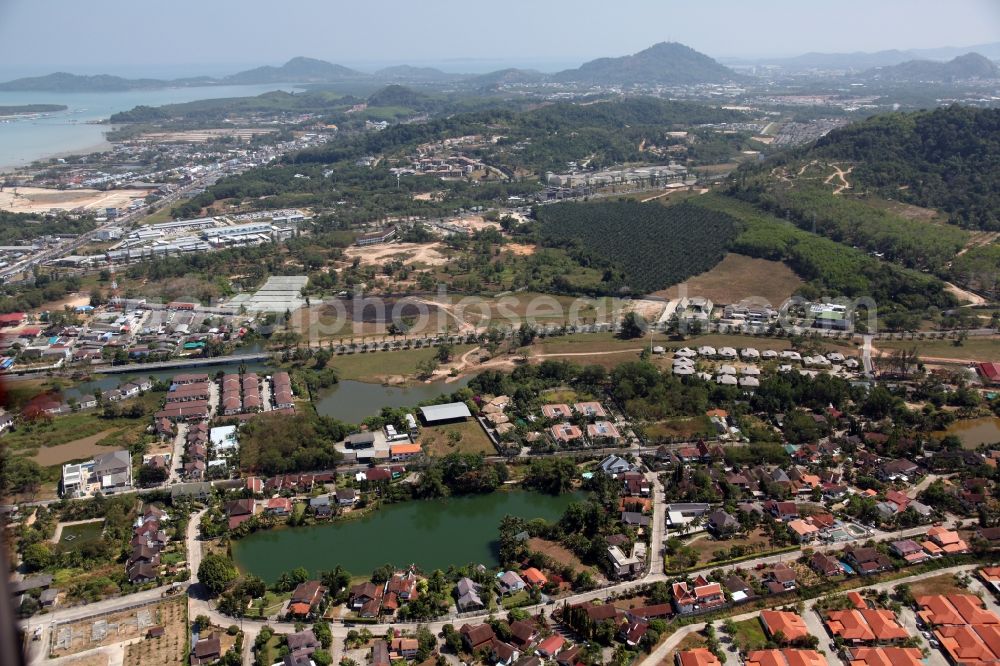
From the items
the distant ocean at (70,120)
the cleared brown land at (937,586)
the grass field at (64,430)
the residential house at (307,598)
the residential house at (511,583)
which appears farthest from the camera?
the distant ocean at (70,120)

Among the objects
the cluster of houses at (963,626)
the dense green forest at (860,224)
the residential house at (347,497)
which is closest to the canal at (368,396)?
the residential house at (347,497)

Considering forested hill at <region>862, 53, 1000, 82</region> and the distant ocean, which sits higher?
forested hill at <region>862, 53, 1000, 82</region>

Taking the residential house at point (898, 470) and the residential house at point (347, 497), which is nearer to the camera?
the residential house at point (347, 497)

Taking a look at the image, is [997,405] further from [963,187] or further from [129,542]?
[963,187]

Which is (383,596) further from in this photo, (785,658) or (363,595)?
(785,658)

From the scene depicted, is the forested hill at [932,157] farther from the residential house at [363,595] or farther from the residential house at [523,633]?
the residential house at [363,595]

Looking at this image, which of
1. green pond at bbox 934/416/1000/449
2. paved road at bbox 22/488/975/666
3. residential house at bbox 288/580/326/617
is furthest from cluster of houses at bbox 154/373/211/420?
green pond at bbox 934/416/1000/449

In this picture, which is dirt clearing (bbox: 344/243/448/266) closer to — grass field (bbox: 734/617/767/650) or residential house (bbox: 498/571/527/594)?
residential house (bbox: 498/571/527/594)

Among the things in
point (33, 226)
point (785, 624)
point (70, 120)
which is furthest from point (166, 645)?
point (70, 120)
